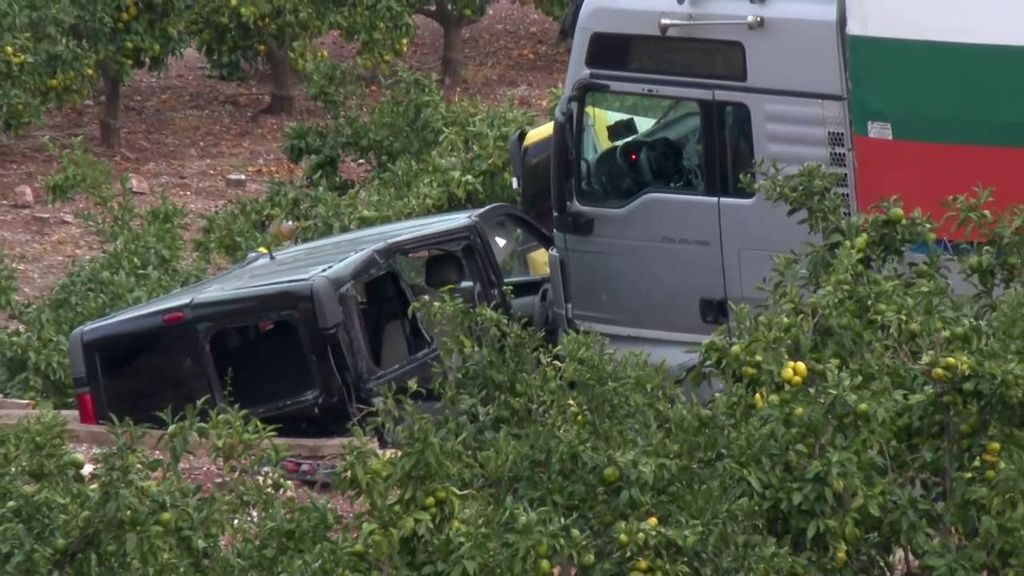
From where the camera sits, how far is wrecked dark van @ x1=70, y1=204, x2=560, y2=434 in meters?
6.70

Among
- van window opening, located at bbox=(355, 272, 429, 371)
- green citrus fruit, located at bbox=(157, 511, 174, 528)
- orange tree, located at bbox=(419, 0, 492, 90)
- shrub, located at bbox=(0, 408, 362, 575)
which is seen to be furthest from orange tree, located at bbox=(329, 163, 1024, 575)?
orange tree, located at bbox=(419, 0, 492, 90)

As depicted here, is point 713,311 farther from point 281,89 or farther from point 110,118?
point 281,89

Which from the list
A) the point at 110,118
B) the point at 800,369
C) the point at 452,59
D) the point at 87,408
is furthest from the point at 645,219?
the point at 452,59

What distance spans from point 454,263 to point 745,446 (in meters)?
3.07

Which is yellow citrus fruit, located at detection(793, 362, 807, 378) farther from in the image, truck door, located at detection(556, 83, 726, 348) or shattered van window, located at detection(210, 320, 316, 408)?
truck door, located at detection(556, 83, 726, 348)

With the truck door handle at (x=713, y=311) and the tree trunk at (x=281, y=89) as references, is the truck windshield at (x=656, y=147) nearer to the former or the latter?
the truck door handle at (x=713, y=311)

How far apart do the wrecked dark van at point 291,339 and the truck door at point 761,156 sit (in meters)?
1.38

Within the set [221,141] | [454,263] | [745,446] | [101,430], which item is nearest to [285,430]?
[101,430]

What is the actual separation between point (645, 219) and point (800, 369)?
12.6 feet

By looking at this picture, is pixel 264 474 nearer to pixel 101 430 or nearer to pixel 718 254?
pixel 101 430

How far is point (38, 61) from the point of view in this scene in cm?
1406

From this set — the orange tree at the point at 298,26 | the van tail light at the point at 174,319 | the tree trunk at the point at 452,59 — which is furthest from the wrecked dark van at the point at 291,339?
the tree trunk at the point at 452,59

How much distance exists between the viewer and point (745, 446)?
4.69 m

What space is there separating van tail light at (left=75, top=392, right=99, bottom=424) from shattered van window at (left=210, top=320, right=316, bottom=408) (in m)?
0.65
